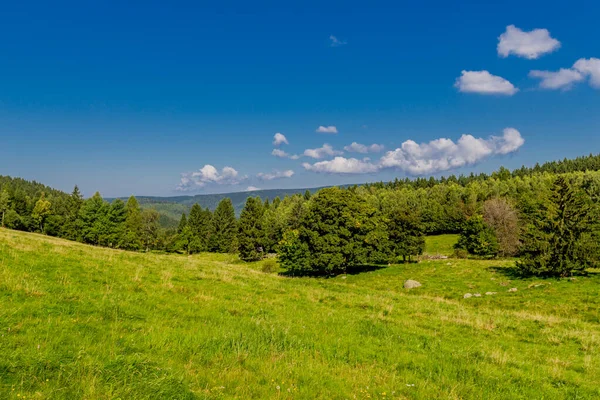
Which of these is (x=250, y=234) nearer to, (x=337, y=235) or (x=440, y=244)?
(x=337, y=235)

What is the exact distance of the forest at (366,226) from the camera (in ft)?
121

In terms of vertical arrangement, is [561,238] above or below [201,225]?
above

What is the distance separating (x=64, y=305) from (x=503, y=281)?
4154cm

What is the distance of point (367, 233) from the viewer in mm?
49250

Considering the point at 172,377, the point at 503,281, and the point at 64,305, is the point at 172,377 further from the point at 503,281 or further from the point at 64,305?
the point at 503,281

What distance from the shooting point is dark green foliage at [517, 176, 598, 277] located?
34562mm

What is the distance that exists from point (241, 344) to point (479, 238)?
7122cm

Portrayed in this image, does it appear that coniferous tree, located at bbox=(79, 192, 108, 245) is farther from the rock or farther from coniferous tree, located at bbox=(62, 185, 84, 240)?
the rock

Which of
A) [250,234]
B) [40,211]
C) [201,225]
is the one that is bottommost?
[250,234]

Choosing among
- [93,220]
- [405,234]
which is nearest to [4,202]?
[93,220]

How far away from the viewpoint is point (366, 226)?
1919 inches

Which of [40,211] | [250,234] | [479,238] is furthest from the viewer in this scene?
[40,211]

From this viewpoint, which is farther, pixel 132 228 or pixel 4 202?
pixel 4 202

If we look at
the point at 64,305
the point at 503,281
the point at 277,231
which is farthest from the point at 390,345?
the point at 277,231
